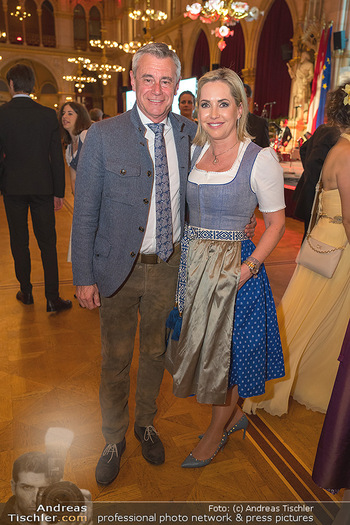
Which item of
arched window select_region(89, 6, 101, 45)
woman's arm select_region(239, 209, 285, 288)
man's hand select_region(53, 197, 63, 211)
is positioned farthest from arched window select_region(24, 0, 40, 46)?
woman's arm select_region(239, 209, 285, 288)

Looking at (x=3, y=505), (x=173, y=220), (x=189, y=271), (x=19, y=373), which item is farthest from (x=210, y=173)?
(x=19, y=373)

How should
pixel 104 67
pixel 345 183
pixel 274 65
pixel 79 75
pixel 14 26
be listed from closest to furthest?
pixel 345 183, pixel 274 65, pixel 104 67, pixel 79 75, pixel 14 26

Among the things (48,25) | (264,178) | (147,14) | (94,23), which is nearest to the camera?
(264,178)

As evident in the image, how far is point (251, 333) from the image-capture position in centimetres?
175

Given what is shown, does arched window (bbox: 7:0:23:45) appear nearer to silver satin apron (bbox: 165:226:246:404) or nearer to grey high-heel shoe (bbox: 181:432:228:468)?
silver satin apron (bbox: 165:226:246:404)

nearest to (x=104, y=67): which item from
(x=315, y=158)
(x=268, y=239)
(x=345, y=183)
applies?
(x=315, y=158)

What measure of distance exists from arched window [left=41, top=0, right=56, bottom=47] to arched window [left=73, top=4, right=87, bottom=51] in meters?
1.34

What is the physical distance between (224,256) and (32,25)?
2823 cm

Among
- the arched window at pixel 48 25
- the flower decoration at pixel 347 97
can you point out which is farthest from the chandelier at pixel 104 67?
the flower decoration at pixel 347 97

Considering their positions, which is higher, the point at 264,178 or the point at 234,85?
the point at 234,85

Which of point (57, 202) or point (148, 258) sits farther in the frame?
point (57, 202)

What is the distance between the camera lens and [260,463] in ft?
6.56

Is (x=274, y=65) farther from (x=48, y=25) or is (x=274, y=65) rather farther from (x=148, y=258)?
(x=48, y=25)

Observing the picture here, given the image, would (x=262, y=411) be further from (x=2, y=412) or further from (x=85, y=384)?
(x=2, y=412)
